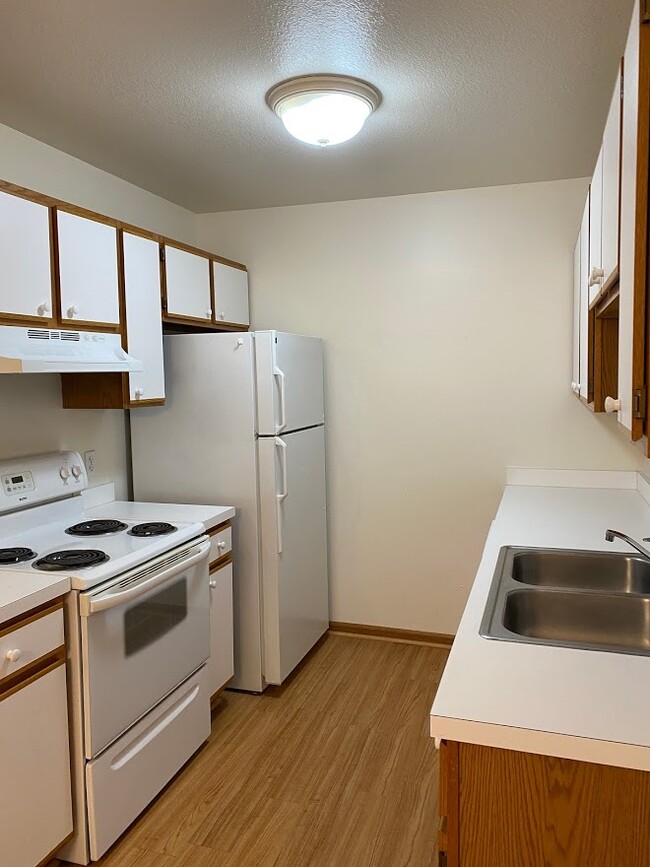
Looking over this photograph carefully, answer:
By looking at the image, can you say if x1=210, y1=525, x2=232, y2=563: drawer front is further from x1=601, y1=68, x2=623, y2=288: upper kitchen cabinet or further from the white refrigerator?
x1=601, y1=68, x2=623, y2=288: upper kitchen cabinet

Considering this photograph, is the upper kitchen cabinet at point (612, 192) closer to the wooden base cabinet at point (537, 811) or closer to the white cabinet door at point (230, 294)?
the wooden base cabinet at point (537, 811)

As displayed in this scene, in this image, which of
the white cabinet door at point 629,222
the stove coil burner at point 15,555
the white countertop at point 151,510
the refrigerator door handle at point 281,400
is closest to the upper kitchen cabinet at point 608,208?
the white cabinet door at point 629,222

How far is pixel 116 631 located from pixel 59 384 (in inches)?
45.1

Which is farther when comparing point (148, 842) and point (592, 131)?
point (592, 131)

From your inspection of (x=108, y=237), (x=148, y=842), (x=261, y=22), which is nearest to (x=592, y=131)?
(x=261, y=22)

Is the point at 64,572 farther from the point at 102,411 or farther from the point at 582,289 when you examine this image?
the point at 582,289

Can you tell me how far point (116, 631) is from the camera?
6.97 ft

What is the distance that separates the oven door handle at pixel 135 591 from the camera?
199 cm

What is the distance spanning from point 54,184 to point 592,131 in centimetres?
216

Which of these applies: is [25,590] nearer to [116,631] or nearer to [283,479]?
[116,631]

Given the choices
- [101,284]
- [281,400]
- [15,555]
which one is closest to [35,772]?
[15,555]

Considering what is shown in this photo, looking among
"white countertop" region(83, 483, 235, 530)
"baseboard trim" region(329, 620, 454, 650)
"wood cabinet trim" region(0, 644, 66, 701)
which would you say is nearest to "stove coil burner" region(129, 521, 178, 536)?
"white countertop" region(83, 483, 235, 530)

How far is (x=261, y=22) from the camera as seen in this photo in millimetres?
1786

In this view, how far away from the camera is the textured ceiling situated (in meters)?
1.76
